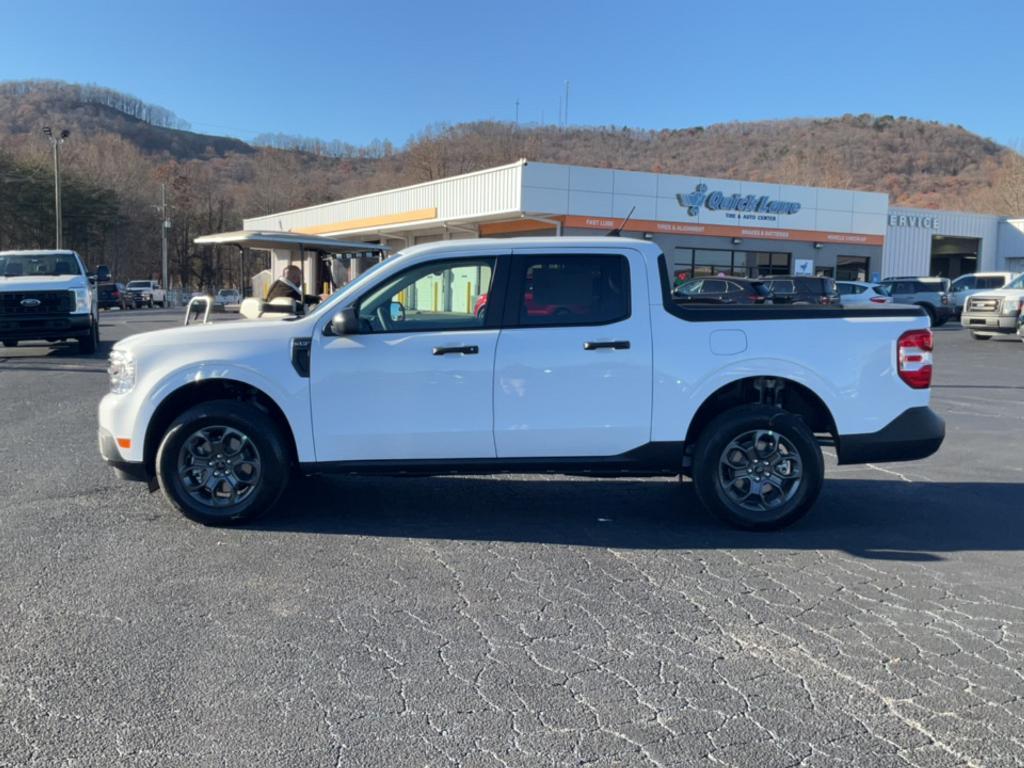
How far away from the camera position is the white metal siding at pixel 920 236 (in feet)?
128

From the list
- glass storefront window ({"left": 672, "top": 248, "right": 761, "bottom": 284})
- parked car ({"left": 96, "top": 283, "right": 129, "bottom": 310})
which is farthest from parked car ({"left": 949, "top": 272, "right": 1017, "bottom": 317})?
parked car ({"left": 96, "top": 283, "right": 129, "bottom": 310})

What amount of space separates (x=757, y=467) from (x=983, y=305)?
21753mm

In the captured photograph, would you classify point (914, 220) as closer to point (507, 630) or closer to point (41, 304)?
point (41, 304)

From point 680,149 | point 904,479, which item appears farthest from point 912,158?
point 904,479

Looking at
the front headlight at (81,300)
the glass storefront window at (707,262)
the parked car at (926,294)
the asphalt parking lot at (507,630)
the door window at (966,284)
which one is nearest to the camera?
the asphalt parking lot at (507,630)

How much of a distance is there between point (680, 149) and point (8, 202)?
8697cm

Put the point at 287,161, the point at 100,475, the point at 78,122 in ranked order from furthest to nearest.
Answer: the point at 78,122
the point at 287,161
the point at 100,475

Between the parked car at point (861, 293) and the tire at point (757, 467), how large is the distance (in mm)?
23582

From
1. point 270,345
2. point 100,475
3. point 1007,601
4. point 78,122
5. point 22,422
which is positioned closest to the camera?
point 1007,601

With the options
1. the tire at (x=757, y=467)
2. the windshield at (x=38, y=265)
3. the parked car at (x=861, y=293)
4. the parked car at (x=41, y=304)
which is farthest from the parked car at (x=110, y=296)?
the tire at (x=757, y=467)

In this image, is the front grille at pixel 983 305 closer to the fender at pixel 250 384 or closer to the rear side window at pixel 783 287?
the rear side window at pixel 783 287

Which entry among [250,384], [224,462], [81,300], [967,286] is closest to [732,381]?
[250,384]

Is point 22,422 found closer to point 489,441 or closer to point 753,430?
point 489,441

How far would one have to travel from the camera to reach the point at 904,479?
750cm
